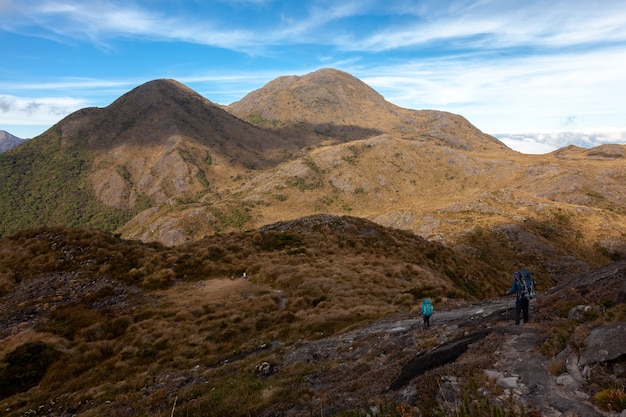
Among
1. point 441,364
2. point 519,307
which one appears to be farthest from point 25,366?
point 519,307

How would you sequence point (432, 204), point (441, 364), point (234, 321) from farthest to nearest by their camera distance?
point (432, 204) < point (234, 321) < point (441, 364)

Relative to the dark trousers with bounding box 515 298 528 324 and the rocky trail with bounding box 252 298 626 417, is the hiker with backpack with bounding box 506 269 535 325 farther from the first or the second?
the rocky trail with bounding box 252 298 626 417

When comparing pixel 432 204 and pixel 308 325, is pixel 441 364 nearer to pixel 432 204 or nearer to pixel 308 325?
pixel 308 325

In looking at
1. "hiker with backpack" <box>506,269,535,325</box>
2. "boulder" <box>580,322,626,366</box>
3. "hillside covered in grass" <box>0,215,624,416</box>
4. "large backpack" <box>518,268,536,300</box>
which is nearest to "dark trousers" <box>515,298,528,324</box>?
"hiker with backpack" <box>506,269,535,325</box>

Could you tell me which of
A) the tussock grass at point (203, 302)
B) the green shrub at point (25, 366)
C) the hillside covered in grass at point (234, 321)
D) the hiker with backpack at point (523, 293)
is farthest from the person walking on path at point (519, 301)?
the green shrub at point (25, 366)

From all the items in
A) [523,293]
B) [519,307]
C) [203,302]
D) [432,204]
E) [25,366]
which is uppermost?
[523,293]

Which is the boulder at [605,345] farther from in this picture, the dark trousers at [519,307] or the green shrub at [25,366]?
the green shrub at [25,366]

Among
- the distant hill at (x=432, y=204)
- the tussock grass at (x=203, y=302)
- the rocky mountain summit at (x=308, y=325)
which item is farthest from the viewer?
the distant hill at (x=432, y=204)

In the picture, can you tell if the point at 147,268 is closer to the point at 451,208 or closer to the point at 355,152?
the point at 451,208

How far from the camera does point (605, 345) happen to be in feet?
22.4

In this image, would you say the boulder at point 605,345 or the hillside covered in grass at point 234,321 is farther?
the hillside covered in grass at point 234,321

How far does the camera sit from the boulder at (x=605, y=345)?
21.5ft

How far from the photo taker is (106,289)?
87.4ft

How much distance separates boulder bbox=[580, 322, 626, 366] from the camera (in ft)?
21.5
